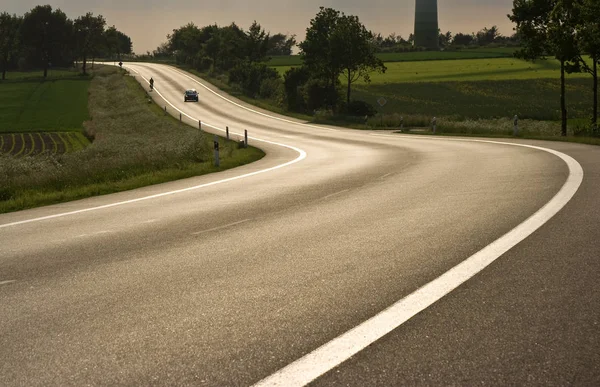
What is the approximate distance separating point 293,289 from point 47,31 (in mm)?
145772

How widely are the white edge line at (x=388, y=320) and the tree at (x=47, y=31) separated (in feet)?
465

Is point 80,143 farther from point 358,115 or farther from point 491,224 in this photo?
point 491,224

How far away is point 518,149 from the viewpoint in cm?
1906

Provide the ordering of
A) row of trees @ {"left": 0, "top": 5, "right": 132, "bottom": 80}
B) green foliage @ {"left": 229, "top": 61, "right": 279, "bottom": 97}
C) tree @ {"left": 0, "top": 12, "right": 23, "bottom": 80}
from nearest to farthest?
1. green foliage @ {"left": 229, "top": 61, "right": 279, "bottom": 97}
2. tree @ {"left": 0, "top": 12, "right": 23, "bottom": 80}
3. row of trees @ {"left": 0, "top": 5, "right": 132, "bottom": 80}

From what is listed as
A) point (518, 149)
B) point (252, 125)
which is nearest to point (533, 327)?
point (518, 149)

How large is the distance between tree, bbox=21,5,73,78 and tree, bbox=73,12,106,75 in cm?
315

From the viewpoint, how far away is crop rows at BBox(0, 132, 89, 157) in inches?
1804

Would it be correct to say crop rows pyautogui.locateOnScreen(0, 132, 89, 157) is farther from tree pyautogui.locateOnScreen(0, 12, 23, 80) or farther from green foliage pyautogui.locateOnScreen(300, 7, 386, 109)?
tree pyautogui.locateOnScreen(0, 12, 23, 80)

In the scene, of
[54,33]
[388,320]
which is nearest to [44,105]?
[54,33]

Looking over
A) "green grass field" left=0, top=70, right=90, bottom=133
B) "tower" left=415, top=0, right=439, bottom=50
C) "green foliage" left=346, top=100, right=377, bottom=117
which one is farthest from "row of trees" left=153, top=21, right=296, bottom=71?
"tower" left=415, top=0, right=439, bottom=50

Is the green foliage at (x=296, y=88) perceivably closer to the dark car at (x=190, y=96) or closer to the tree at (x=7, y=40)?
the dark car at (x=190, y=96)

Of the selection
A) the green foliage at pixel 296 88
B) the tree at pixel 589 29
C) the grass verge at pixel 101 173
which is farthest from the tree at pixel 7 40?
the tree at pixel 589 29

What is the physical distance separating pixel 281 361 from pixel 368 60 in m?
59.5

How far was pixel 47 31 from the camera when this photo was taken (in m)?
136
